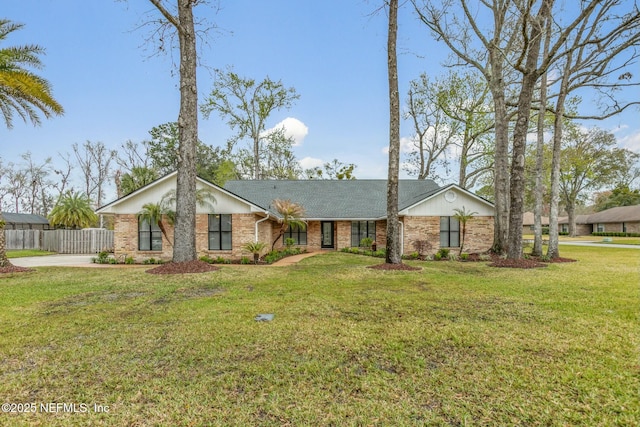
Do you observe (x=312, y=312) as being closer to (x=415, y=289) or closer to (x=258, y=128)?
(x=415, y=289)

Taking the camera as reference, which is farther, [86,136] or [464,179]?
[86,136]

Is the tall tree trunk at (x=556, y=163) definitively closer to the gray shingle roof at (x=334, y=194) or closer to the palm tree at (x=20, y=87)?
the gray shingle roof at (x=334, y=194)

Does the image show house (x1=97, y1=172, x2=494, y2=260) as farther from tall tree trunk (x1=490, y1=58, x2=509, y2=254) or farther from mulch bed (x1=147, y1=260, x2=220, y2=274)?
mulch bed (x1=147, y1=260, x2=220, y2=274)

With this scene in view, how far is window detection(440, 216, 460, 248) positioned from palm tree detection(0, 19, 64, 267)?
17426 millimetres

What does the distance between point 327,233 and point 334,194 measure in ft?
9.57

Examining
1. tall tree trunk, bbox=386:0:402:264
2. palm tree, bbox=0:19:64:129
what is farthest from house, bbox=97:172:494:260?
tall tree trunk, bbox=386:0:402:264

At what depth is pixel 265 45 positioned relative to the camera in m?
16.0

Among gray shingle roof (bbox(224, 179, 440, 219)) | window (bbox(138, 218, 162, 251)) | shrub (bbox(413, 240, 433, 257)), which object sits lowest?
shrub (bbox(413, 240, 433, 257))

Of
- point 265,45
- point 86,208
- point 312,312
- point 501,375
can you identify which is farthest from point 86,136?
point 501,375

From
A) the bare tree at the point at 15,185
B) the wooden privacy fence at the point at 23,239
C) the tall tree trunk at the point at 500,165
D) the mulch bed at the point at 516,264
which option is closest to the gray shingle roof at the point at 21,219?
the bare tree at the point at 15,185

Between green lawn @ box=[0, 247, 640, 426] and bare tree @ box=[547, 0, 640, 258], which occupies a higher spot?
bare tree @ box=[547, 0, 640, 258]

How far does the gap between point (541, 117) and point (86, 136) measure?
40.5 meters

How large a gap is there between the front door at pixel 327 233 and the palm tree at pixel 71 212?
2089cm

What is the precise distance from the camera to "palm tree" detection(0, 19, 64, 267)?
10.6 meters
